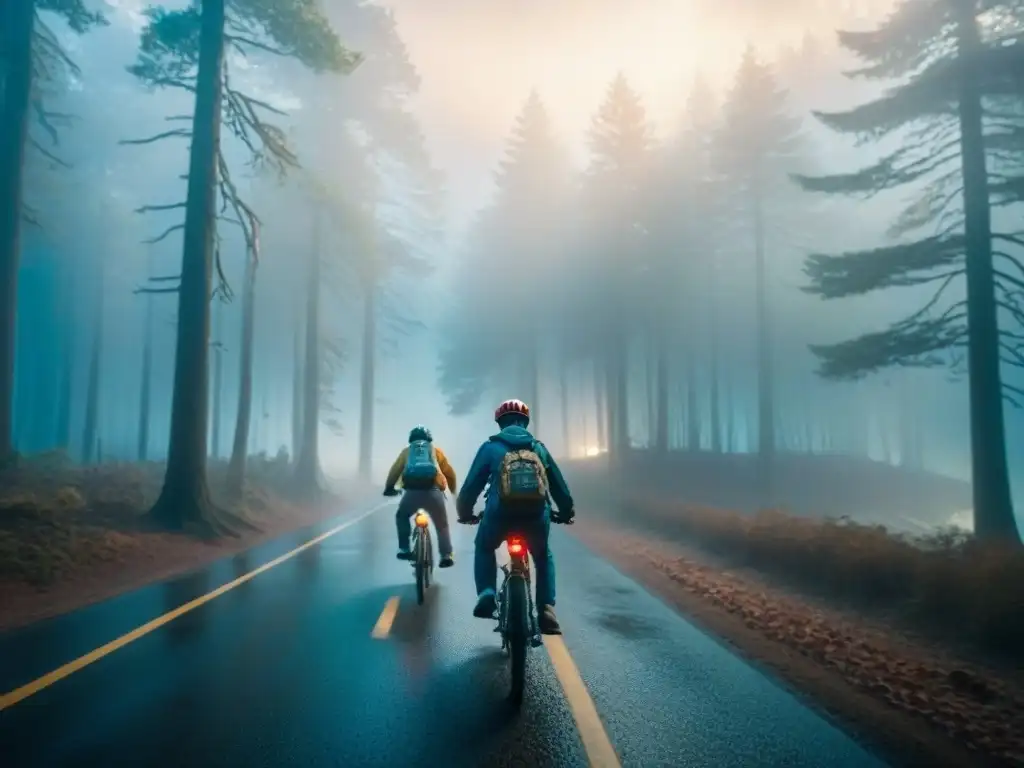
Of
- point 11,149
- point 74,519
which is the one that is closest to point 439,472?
point 74,519

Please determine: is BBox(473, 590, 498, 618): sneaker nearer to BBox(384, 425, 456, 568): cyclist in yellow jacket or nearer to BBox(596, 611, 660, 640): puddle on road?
BBox(596, 611, 660, 640): puddle on road

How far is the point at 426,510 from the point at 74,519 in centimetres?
739

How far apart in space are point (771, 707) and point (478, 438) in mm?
124205

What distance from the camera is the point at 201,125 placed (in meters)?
14.8

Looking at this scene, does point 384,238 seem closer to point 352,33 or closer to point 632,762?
point 352,33

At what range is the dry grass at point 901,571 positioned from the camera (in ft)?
21.2

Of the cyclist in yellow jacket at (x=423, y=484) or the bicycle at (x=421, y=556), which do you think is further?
the cyclist in yellow jacket at (x=423, y=484)

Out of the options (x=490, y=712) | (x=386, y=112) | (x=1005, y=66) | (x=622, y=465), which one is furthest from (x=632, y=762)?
(x=386, y=112)

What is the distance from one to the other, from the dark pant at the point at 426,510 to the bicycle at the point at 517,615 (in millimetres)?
3506

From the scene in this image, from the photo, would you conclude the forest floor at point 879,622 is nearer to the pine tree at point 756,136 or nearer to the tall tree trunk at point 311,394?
the tall tree trunk at point 311,394

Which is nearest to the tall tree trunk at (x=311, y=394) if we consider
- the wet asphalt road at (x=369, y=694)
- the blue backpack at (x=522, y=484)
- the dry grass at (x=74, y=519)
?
the dry grass at (x=74, y=519)

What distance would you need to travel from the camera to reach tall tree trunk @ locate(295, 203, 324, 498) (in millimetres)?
25734

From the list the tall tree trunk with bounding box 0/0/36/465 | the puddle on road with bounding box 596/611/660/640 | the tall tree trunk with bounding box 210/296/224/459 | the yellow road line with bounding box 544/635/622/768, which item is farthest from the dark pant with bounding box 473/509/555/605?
the tall tree trunk with bounding box 210/296/224/459

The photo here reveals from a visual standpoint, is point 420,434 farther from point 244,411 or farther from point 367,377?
point 367,377
